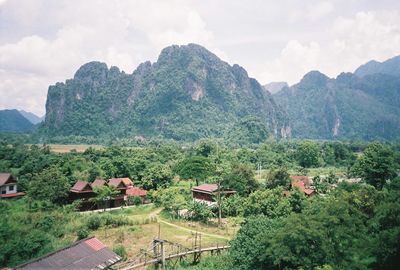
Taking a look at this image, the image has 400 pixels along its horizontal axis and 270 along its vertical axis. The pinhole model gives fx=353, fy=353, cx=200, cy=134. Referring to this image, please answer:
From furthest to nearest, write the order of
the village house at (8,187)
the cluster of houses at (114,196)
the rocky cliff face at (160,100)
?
1. the rocky cliff face at (160,100)
2. the village house at (8,187)
3. the cluster of houses at (114,196)

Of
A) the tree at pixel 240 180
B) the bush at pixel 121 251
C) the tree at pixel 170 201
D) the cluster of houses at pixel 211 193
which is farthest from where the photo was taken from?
the tree at pixel 240 180

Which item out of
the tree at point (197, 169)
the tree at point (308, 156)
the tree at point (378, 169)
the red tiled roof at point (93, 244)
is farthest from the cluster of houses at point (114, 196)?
the tree at point (308, 156)

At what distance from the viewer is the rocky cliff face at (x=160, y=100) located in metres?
145

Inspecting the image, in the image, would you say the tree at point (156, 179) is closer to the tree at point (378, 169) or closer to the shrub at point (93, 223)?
the shrub at point (93, 223)

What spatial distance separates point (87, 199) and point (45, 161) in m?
16.0

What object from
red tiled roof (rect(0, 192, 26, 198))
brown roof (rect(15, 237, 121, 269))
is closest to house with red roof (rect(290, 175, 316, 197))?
brown roof (rect(15, 237, 121, 269))

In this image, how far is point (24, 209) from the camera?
31734 millimetres

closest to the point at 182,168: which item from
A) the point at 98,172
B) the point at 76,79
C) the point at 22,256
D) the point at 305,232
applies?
the point at 98,172

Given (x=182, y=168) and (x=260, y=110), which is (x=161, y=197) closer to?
(x=182, y=168)

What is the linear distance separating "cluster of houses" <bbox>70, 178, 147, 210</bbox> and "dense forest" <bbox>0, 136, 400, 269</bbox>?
3.78 feet

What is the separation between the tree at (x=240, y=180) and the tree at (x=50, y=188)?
16395mm

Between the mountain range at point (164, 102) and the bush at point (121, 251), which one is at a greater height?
the mountain range at point (164, 102)

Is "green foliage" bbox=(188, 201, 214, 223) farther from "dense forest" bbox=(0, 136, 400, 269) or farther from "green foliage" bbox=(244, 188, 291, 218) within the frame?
"green foliage" bbox=(244, 188, 291, 218)

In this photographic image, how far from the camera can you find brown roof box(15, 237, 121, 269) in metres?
12.3
